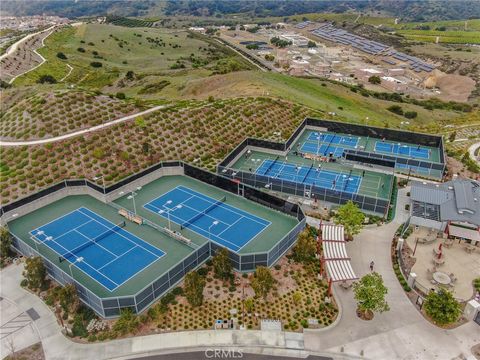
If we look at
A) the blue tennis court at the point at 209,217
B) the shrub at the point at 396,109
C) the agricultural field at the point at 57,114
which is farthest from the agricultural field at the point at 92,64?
the blue tennis court at the point at 209,217

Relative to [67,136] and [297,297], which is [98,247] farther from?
[67,136]

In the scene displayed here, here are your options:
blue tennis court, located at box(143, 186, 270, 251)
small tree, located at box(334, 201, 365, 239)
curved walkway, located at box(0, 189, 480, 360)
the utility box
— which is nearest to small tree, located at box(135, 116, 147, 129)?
blue tennis court, located at box(143, 186, 270, 251)

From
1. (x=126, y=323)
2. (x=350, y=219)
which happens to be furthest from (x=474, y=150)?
(x=126, y=323)

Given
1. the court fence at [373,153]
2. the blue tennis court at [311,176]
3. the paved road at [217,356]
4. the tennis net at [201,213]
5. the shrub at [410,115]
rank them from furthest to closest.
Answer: the shrub at [410,115]
the court fence at [373,153]
the blue tennis court at [311,176]
the tennis net at [201,213]
the paved road at [217,356]

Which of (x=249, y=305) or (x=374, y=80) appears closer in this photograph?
(x=249, y=305)

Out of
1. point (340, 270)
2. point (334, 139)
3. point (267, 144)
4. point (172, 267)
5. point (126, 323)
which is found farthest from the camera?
point (334, 139)

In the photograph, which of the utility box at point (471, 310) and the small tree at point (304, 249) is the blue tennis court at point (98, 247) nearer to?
the small tree at point (304, 249)

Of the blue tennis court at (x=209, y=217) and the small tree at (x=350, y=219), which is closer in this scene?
the small tree at (x=350, y=219)
